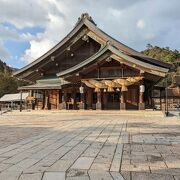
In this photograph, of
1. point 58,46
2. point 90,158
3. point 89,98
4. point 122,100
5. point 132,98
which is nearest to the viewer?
point 90,158

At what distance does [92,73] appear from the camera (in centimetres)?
2420

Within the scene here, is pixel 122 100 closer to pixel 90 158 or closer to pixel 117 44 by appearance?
pixel 117 44

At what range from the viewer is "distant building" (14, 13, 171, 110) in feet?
74.0

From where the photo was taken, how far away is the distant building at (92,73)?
22.5 m

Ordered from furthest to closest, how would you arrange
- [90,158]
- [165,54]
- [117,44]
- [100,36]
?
[165,54]
[117,44]
[100,36]
[90,158]

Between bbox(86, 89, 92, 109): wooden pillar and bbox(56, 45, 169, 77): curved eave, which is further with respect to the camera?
bbox(86, 89, 92, 109): wooden pillar

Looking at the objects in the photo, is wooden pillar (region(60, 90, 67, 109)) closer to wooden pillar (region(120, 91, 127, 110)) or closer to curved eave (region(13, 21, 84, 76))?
curved eave (region(13, 21, 84, 76))

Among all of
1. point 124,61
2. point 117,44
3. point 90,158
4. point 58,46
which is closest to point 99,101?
point 124,61

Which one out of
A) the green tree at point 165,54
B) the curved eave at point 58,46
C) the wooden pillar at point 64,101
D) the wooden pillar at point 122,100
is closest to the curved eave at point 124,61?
the wooden pillar at point 122,100

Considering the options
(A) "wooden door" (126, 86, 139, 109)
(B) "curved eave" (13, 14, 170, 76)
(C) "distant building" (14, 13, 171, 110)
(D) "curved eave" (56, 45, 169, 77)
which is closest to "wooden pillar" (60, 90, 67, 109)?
(C) "distant building" (14, 13, 171, 110)

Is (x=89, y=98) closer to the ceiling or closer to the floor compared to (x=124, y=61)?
closer to the floor

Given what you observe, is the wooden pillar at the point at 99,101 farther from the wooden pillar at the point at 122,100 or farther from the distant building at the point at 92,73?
the wooden pillar at the point at 122,100

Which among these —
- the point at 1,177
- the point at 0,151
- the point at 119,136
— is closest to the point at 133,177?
the point at 1,177

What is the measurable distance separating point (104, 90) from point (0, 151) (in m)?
17.2
